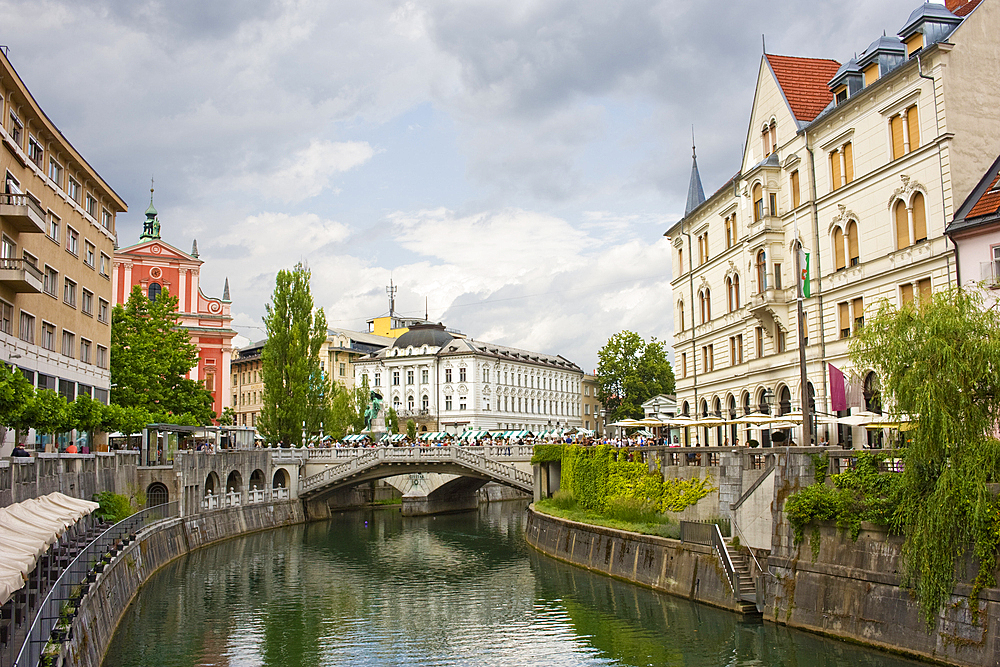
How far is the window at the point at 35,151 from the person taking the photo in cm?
4394

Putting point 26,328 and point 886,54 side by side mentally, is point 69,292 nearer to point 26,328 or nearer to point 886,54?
point 26,328

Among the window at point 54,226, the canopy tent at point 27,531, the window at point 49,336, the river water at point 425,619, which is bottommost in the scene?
the river water at point 425,619

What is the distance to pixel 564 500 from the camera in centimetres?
5272

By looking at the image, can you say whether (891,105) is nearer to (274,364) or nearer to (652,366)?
(274,364)

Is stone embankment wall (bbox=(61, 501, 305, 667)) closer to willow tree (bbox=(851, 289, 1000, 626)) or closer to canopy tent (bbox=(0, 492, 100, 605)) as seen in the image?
canopy tent (bbox=(0, 492, 100, 605))

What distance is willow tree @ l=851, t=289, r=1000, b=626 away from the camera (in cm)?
2284

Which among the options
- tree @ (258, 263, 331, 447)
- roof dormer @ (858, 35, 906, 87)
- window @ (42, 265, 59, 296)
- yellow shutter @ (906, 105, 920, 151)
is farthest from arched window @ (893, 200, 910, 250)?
tree @ (258, 263, 331, 447)

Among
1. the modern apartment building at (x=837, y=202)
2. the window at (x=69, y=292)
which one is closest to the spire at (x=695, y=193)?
the modern apartment building at (x=837, y=202)

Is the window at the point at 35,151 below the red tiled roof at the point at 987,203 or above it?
above

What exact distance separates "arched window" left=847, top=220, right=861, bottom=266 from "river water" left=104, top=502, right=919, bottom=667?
18.8 metres

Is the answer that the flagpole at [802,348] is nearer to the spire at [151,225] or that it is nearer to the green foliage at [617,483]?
the green foliage at [617,483]

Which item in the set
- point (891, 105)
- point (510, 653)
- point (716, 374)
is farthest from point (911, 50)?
point (510, 653)

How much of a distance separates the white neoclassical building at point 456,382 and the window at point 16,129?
84.1 metres

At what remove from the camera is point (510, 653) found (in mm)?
28828
